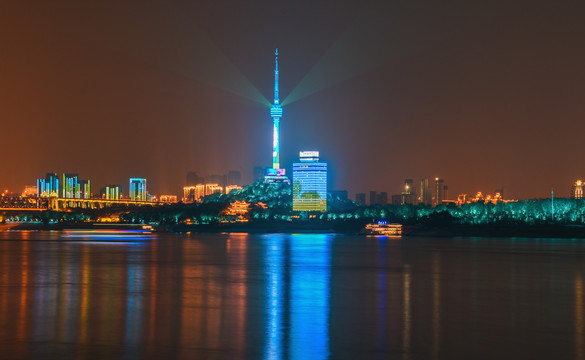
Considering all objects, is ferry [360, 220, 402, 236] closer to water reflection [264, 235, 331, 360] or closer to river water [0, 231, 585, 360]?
river water [0, 231, 585, 360]

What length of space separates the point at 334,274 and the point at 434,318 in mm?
18836

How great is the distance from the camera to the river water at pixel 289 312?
1922cm

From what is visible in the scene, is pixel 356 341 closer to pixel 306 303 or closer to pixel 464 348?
pixel 464 348

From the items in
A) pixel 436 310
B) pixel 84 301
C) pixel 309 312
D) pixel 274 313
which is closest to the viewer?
pixel 274 313

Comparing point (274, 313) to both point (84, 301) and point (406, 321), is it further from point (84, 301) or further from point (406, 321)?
point (84, 301)

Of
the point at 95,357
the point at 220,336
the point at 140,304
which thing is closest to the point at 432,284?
the point at 140,304

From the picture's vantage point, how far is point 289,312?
1038 inches

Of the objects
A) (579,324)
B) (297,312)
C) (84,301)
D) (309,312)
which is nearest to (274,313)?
(297,312)

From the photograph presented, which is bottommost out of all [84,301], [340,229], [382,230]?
[340,229]

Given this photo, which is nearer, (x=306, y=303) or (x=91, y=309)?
(x=91, y=309)

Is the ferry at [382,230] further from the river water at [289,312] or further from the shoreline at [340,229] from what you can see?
the river water at [289,312]

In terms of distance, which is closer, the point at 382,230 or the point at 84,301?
the point at 84,301

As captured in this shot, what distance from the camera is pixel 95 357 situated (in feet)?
58.7

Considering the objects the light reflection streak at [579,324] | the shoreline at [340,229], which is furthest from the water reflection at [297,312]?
the shoreline at [340,229]
